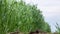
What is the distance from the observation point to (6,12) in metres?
16.5

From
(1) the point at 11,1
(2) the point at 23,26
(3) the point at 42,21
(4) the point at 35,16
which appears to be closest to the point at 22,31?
(2) the point at 23,26

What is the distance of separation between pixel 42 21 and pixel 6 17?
1461 inches

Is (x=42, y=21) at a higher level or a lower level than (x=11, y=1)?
lower

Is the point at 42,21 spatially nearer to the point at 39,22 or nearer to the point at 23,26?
the point at 39,22

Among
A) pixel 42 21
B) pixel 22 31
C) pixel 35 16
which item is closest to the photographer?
pixel 22 31

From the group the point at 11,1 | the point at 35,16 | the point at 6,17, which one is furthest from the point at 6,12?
the point at 35,16

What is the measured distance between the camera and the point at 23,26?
28.7 meters

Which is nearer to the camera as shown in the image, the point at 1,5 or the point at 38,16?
the point at 1,5

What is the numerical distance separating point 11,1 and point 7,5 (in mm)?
1308

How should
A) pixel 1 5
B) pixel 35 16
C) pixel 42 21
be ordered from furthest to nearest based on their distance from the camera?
pixel 42 21 < pixel 35 16 < pixel 1 5

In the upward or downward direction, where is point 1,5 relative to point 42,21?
upward

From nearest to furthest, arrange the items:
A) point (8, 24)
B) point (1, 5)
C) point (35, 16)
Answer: point (1, 5) → point (8, 24) → point (35, 16)

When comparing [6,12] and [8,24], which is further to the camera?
[8,24]

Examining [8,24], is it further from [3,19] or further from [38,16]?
[38,16]
